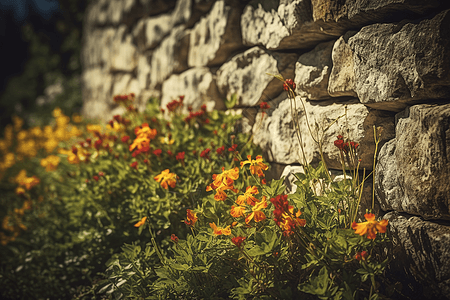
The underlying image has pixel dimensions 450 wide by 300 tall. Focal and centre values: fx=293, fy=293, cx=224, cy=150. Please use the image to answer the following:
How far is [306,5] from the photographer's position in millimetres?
1789

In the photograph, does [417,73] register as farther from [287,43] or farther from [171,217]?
[171,217]

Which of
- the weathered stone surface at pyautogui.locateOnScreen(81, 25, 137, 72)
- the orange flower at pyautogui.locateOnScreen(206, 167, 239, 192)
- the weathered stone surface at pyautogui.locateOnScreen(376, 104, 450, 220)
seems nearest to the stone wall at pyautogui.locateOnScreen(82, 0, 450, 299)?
the weathered stone surface at pyautogui.locateOnScreen(376, 104, 450, 220)

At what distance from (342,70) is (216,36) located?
4.14 feet

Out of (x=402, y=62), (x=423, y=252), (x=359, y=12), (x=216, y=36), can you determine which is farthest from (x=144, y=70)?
(x=423, y=252)

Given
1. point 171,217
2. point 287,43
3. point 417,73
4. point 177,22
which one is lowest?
point 171,217

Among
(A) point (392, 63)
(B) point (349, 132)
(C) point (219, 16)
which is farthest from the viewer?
(C) point (219, 16)

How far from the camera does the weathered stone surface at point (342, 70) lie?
167cm

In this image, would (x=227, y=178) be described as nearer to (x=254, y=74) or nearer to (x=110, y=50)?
(x=254, y=74)

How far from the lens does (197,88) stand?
2.79 meters

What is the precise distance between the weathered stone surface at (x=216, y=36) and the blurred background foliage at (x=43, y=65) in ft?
14.5

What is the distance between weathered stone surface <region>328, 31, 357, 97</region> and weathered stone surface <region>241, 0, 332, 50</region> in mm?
165

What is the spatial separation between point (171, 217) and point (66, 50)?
671cm

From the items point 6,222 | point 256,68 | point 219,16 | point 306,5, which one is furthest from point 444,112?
point 6,222

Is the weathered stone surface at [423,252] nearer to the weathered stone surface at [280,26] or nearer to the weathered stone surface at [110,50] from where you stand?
the weathered stone surface at [280,26]
